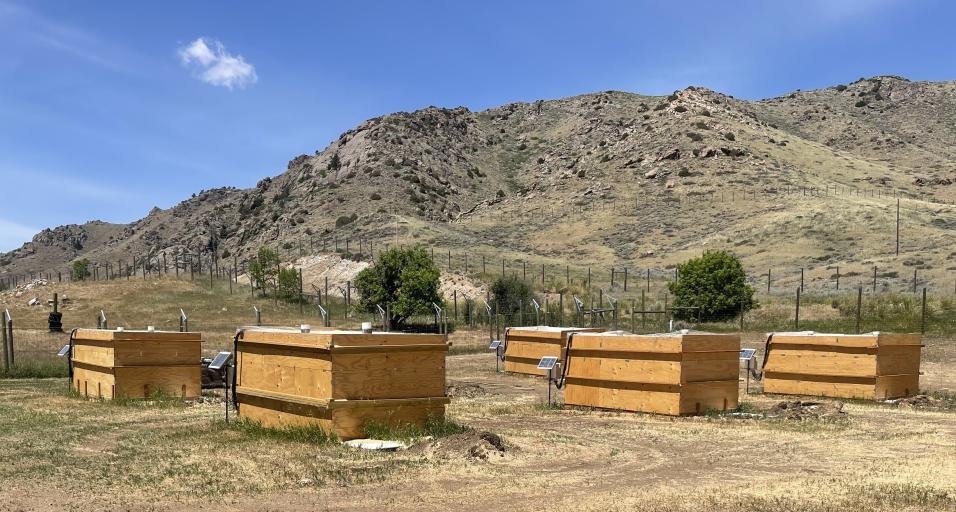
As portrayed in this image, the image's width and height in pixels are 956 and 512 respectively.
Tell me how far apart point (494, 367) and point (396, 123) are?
9203 centimetres

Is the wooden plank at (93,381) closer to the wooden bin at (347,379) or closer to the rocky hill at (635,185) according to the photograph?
the wooden bin at (347,379)

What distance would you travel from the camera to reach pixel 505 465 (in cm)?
1083

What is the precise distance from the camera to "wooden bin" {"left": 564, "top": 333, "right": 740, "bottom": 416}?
16359mm

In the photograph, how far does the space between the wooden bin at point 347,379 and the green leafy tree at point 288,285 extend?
4660 centimetres

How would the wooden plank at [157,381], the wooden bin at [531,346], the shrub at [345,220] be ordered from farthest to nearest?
1. the shrub at [345,220]
2. the wooden bin at [531,346]
3. the wooden plank at [157,381]

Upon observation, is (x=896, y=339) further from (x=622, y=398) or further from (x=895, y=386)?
(x=622, y=398)

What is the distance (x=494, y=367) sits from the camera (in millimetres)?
30266

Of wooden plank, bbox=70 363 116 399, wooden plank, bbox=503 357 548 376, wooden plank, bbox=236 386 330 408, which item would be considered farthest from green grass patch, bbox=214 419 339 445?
wooden plank, bbox=503 357 548 376

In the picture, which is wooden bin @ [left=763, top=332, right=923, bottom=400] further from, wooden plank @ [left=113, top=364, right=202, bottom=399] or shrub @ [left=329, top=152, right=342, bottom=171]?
shrub @ [left=329, top=152, right=342, bottom=171]

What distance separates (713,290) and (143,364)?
33646 millimetres

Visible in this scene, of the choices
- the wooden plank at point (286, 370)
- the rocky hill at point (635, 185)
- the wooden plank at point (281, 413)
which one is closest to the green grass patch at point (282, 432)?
the wooden plank at point (281, 413)

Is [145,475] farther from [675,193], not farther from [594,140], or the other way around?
[594,140]

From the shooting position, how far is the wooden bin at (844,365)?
1995 centimetres

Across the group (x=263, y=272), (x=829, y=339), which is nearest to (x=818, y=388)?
(x=829, y=339)
